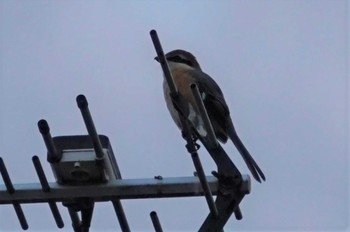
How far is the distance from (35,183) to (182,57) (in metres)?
2.45

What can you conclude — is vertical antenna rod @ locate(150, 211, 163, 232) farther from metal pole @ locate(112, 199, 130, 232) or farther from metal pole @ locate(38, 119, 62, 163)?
metal pole @ locate(38, 119, 62, 163)

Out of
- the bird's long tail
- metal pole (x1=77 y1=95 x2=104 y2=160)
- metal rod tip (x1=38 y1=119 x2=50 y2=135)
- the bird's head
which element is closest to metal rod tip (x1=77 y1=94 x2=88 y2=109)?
metal pole (x1=77 y1=95 x2=104 y2=160)

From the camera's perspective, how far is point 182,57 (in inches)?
204

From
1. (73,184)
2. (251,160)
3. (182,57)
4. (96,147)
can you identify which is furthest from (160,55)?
(182,57)

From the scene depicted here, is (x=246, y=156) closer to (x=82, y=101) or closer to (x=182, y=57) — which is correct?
(x=182, y=57)

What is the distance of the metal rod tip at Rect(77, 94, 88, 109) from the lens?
2707mm

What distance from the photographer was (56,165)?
2852 millimetres

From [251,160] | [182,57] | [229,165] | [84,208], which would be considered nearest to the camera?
[229,165]

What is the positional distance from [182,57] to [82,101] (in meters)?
2.53

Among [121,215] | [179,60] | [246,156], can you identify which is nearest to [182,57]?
[179,60]

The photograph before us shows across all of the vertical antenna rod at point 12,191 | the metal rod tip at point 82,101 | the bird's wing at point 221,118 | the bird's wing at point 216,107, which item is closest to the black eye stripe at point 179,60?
the bird's wing at point 221,118

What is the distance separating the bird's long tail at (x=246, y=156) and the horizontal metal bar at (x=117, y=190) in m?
0.95

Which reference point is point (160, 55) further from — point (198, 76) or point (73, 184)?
point (198, 76)

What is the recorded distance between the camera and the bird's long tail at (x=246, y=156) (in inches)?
148
